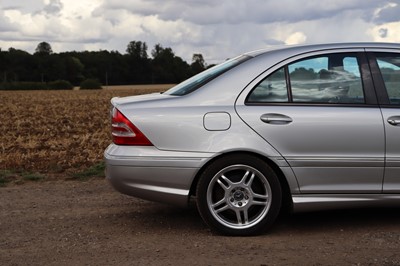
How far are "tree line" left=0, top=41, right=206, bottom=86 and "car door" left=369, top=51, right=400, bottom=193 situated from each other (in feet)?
272

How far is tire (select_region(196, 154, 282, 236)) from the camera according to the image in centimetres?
445

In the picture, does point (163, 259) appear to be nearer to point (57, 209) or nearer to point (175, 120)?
point (175, 120)

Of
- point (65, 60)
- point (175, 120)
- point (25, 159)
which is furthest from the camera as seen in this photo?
point (65, 60)

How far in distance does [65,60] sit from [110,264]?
98615mm

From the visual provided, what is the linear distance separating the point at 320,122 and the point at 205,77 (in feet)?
3.54

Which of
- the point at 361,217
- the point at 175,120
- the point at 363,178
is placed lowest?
the point at 361,217

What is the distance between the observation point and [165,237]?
4625 mm

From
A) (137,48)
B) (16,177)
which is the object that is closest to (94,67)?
(137,48)

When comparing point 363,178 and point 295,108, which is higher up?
point 295,108

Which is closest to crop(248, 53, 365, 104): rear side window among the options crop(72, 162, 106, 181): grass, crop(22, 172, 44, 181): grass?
crop(72, 162, 106, 181): grass

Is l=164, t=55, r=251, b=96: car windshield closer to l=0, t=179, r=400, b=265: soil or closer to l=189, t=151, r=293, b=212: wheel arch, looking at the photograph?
l=189, t=151, r=293, b=212: wheel arch

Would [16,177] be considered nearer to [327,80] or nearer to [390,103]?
[327,80]

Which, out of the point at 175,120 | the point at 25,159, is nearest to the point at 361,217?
the point at 175,120

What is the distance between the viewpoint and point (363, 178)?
4.52 meters
